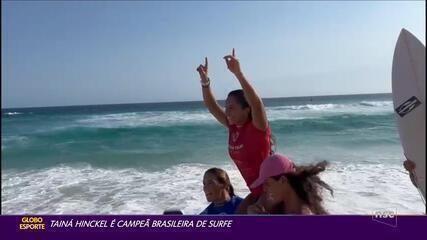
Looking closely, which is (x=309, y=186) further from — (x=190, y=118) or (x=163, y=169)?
(x=190, y=118)

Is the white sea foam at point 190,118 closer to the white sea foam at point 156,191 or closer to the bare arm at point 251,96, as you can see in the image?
the white sea foam at point 156,191

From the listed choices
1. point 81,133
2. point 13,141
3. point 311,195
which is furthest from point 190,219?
point 81,133

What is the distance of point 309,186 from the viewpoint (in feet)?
8.00

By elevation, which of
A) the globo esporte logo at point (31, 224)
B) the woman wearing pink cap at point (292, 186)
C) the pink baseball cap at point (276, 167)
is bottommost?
the globo esporte logo at point (31, 224)

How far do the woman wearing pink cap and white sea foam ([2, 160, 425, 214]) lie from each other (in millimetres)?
3422

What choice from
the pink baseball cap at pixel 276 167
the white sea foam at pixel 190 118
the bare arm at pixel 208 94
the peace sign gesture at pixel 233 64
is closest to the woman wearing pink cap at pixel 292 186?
the pink baseball cap at pixel 276 167

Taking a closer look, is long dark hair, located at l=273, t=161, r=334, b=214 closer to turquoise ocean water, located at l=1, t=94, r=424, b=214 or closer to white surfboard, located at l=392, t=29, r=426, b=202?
white surfboard, located at l=392, t=29, r=426, b=202

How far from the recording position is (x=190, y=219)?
245 cm

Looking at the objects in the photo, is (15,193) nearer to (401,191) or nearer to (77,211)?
(77,211)

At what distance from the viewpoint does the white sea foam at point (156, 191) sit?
6.99 meters

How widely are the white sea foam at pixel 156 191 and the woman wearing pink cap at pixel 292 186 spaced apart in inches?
135

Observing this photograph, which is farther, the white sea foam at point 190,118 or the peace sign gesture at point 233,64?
the white sea foam at point 190,118

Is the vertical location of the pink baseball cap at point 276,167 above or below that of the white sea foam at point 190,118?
above

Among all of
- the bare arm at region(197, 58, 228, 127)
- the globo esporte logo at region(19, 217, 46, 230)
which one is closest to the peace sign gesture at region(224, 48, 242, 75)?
the bare arm at region(197, 58, 228, 127)
